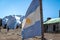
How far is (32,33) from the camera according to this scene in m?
4.82

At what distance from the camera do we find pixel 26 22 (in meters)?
4.79

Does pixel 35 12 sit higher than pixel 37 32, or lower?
higher

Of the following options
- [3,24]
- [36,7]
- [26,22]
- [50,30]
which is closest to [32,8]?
[36,7]

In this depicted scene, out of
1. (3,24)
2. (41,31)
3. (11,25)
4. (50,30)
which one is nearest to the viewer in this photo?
(41,31)

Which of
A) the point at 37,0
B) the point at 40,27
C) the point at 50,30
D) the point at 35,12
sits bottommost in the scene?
the point at 50,30

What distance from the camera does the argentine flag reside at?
473cm

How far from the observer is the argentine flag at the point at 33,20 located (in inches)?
186

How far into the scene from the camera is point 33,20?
478cm

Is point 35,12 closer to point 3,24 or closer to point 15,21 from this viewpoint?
point 15,21

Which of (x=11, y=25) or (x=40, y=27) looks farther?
(x=11, y=25)

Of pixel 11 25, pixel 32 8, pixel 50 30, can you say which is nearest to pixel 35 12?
pixel 32 8

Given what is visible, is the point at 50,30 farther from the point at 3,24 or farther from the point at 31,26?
the point at 31,26

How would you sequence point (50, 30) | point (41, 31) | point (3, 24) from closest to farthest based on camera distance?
point (41, 31) → point (50, 30) → point (3, 24)

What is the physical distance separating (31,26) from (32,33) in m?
0.20
